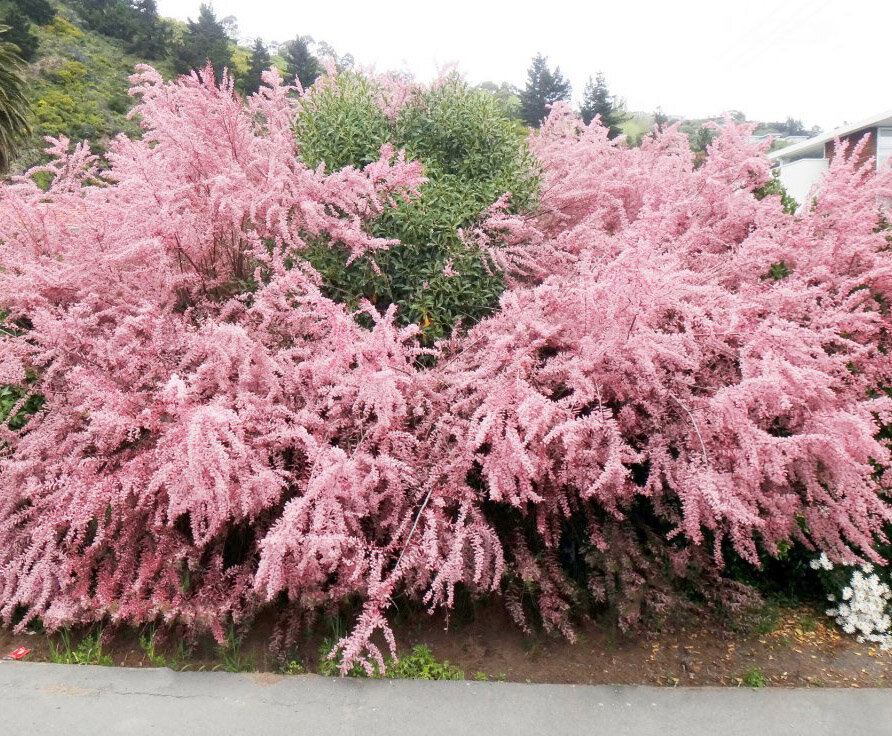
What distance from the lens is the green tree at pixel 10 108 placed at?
480 inches

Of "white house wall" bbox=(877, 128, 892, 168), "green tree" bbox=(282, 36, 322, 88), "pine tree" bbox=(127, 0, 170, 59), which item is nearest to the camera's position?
"white house wall" bbox=(877, 128, 892, 168)

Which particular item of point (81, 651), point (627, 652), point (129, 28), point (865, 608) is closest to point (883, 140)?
point (865, 608)

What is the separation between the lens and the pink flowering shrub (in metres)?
2.71

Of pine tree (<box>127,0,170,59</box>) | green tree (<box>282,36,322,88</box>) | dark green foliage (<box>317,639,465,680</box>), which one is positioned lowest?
dark green foliage (<box>317,639,465,680</box>)

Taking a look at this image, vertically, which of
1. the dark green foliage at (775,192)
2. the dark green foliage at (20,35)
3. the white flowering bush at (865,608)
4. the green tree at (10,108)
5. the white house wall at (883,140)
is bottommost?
the white flowering bush at (865,608)

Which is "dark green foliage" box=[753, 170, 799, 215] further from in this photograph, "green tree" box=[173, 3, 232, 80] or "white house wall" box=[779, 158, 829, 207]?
"green tree" box=[173, 3, 232, 80]

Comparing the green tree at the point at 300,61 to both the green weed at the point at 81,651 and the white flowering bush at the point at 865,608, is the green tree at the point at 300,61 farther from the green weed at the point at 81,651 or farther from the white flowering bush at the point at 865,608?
the white flowering bush at the point at 865,608

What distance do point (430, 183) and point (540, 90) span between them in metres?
36.1

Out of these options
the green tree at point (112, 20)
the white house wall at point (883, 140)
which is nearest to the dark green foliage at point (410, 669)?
the white house wall at point (883, 140)

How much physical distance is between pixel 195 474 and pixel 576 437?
161 centimetres

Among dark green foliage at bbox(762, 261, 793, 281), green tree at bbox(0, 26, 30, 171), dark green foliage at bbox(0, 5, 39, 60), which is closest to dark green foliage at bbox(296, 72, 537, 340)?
dark green foliage at bbox(762, 261, 793, 281)

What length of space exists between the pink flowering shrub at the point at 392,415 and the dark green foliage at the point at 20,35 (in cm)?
2817

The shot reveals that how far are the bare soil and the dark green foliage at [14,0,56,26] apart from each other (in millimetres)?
36644

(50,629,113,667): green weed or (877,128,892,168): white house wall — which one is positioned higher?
(877,128,892,168): white house wall
